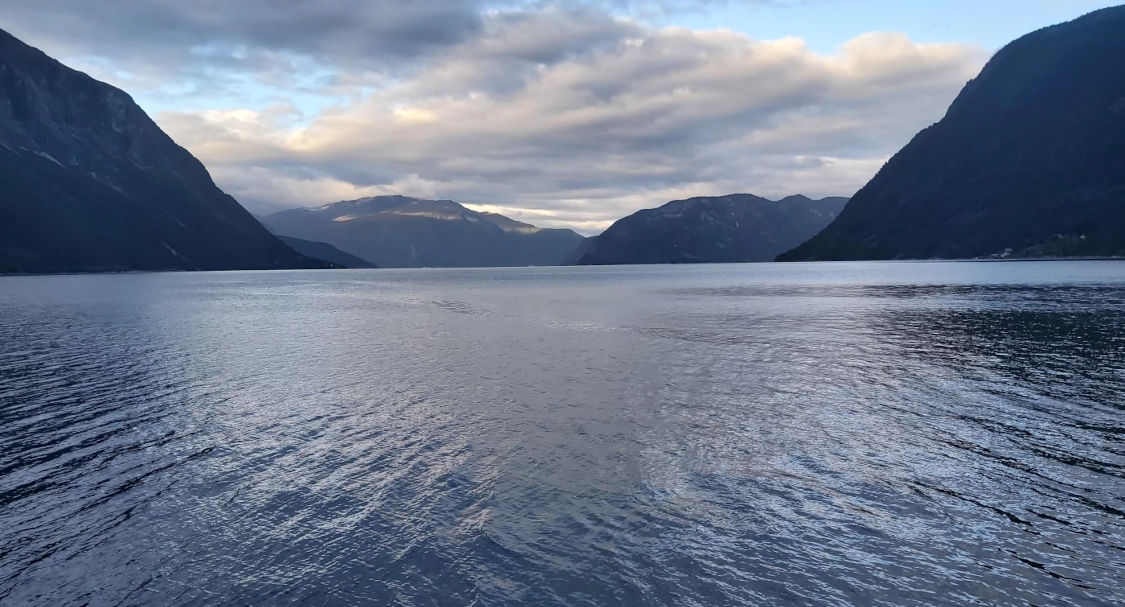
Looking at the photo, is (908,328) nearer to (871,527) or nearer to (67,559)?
(871,527)

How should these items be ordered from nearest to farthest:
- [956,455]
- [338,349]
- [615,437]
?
[956,455] → [615,437] → [338,349]

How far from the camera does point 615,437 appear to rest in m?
31.9

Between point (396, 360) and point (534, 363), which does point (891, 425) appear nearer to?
point (534, 363)

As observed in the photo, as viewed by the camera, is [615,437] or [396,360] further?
[396,360]

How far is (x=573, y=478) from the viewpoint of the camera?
26.2 m

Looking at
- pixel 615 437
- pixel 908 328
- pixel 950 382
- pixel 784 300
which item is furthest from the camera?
pixel 784 300

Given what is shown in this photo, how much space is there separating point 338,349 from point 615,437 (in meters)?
44.1

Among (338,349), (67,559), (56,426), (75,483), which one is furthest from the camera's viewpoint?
A: (338,349)

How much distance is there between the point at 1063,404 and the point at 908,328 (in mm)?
41172

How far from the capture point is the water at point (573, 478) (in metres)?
18.1

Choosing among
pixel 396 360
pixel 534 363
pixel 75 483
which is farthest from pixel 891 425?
pixel 396 360

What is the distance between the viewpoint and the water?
18062mm

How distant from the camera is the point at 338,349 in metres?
66.8

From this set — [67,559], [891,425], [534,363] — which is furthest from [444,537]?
[534,363]
